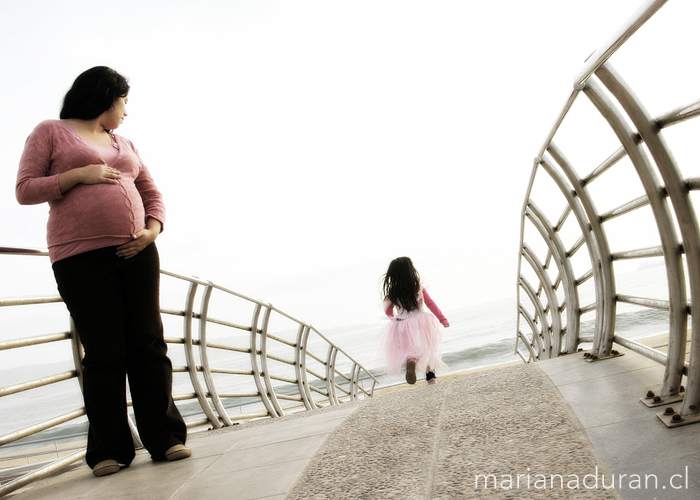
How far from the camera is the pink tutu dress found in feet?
15.0

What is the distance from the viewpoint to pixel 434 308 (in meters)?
4.77

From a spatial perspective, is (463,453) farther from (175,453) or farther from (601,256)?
(601,256)

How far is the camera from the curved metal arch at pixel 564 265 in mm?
3363

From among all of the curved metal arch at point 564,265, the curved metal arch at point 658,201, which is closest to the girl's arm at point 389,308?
the curved metal arch at point 564,265

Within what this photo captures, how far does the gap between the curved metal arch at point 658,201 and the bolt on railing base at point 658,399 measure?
8.5 inches

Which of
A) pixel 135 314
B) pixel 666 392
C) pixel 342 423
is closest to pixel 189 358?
pixel 135 314

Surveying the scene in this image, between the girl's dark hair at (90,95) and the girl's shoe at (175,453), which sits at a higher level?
the girl's dark hair at (90,95)

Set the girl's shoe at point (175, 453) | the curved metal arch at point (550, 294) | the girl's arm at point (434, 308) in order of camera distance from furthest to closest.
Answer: the girl's arm at point (434, 308), the curved metal arch at point (550, 294), the girl's shoe at point (175, 453)

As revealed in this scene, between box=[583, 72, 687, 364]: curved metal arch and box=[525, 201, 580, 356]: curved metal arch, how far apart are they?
1.74 m

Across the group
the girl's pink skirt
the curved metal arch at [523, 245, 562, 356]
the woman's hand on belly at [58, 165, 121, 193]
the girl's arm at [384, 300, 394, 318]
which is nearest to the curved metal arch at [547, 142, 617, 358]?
the curved metal arch at [523, 245, 562, 356]

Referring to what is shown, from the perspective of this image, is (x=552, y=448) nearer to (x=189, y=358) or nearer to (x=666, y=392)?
(x=666, y=392)

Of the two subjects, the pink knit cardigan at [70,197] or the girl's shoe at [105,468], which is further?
the girl's shoe at [105,468]

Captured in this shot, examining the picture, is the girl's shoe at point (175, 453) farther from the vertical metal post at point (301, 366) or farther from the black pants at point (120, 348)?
the vertical metal post at point (301, 366)

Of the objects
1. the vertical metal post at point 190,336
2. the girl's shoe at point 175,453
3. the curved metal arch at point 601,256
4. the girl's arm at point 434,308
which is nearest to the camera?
the girl's shoe at point 175,453
